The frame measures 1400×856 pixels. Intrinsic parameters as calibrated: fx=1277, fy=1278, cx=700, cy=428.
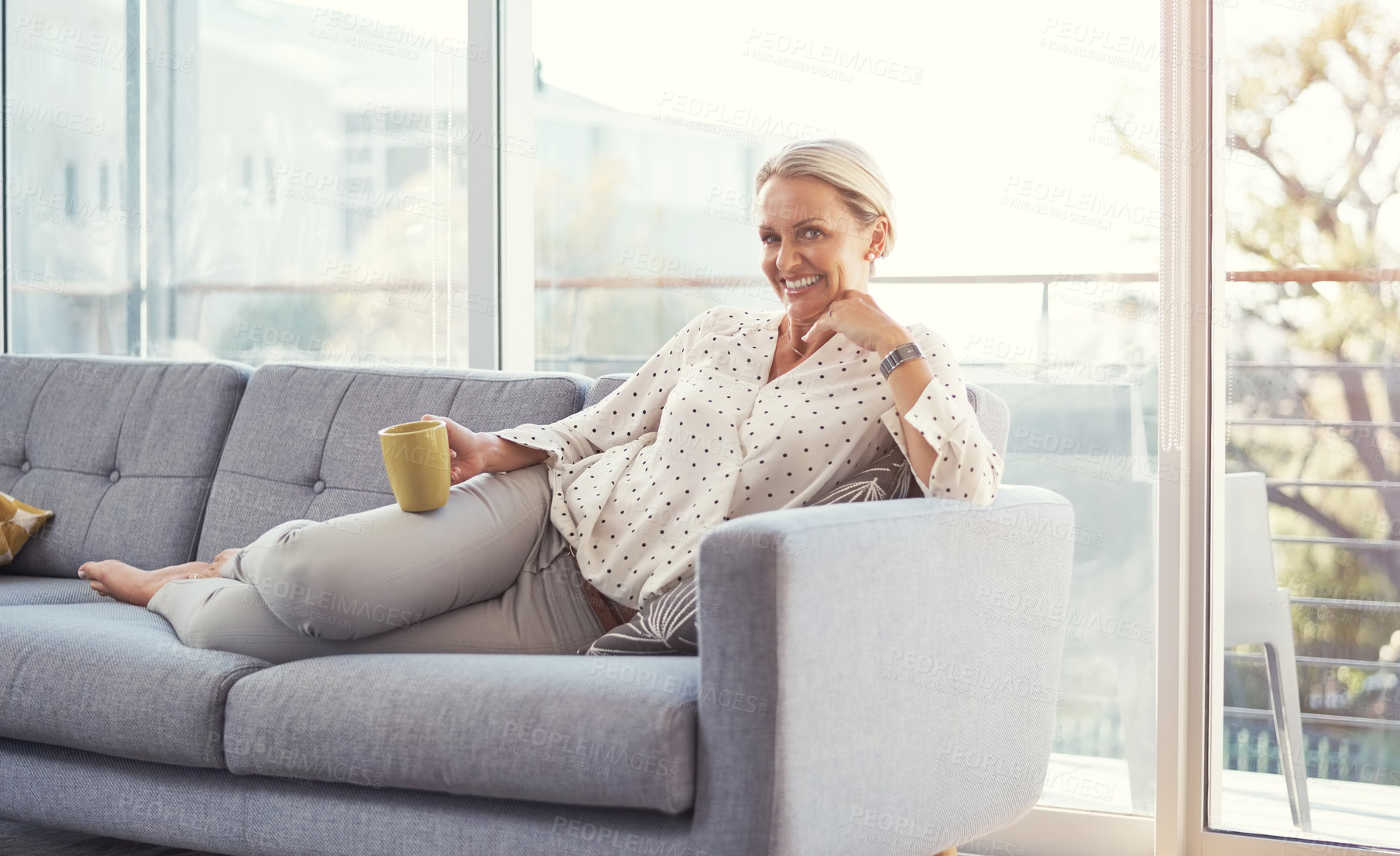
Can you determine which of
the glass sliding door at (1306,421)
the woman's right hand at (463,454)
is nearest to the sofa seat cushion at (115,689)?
the woman's right hand at (463,454)

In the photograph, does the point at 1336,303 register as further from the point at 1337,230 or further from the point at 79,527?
the point at 79,527

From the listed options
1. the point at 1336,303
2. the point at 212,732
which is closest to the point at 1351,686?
the point at 1336,303

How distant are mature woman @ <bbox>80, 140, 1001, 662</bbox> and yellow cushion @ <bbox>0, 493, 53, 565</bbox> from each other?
62 cm

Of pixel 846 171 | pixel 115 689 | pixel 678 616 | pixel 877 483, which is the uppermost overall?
pixel 846 171

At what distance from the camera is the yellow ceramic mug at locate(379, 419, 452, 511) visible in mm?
1694

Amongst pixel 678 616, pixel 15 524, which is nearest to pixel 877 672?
pixel 678 616

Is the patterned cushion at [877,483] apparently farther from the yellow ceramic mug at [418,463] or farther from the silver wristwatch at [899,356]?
Answer: the yellow ceramic mug at [418,463]

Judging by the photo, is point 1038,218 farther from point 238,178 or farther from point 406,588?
point 238,178

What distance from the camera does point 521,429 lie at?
6.54ft

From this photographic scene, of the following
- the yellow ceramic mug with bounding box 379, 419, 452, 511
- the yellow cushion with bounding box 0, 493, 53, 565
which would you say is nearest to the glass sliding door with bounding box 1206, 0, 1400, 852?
the yellow ceramic mug with bounding box 379, 419, 452, 511

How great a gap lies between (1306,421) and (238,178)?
2500mm

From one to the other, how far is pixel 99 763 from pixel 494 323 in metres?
1.35

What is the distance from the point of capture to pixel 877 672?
145 centimetres

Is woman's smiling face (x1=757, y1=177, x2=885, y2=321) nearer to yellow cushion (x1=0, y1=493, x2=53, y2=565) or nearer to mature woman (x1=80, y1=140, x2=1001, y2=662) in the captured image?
mature woman (x1=80, y1=140, x2=1001, y2=662)
